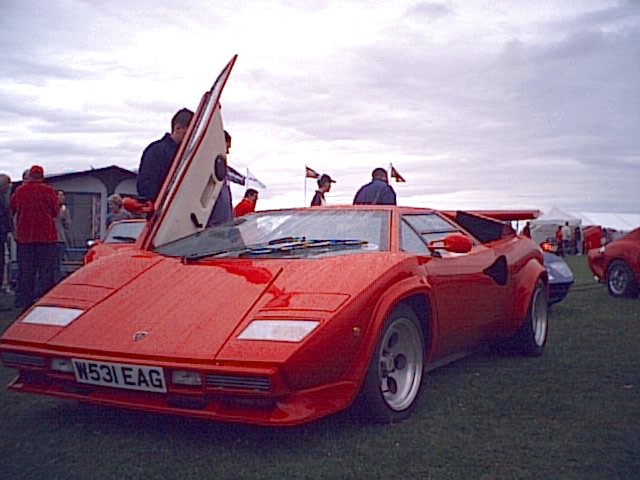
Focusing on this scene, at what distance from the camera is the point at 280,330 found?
327 centimetres

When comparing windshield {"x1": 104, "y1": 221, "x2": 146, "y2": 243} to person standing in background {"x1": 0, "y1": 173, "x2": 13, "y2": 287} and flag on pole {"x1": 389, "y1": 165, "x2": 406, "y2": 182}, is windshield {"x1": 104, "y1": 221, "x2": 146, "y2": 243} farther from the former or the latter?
flag on pole {"x1": 389, "y1": 165, "x2": 406, "y2": 182}

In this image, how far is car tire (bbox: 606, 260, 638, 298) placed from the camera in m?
11.1

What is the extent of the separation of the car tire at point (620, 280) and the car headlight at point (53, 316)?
9.24m

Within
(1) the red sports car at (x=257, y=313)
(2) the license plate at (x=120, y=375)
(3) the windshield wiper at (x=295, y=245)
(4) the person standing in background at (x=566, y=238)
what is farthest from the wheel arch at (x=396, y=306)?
(4) the person standing in background at (x=566, y=238)

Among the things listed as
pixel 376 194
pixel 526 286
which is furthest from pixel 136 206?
pixel 376 194

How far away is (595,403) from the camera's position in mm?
4207

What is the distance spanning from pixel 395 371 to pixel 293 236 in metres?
1.02

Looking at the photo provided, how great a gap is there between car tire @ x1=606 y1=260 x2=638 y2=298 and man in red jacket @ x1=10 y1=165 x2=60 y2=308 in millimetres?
7873

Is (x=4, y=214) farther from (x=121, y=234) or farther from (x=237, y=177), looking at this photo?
(x=237, y=177)

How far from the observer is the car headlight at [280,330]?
3.22 meters

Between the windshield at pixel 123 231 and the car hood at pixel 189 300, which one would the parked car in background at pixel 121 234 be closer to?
the windshield at pixel 123 231

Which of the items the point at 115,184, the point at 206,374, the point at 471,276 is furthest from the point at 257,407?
the point at 115,184

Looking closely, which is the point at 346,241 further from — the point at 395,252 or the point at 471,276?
the point at 471,276

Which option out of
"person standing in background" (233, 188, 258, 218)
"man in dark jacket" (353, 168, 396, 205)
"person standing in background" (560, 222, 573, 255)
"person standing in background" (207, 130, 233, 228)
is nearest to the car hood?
"person standing in background" (207, 130, 233, 228)
